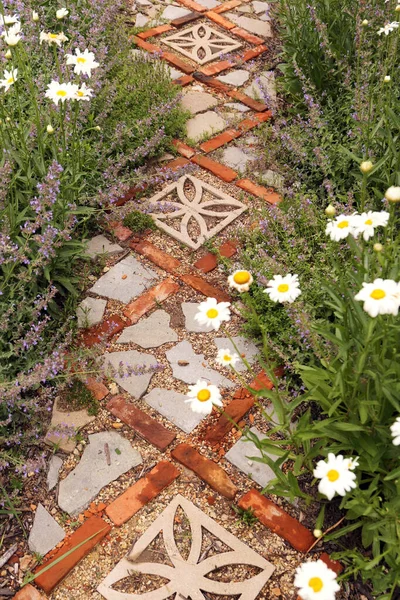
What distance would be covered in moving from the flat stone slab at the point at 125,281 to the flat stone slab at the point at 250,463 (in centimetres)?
103

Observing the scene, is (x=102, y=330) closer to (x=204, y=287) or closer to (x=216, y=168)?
(x=204, y=287)

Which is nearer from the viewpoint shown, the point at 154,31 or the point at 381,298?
the point at 381,298

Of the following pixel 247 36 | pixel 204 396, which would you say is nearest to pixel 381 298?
pixel 204 396

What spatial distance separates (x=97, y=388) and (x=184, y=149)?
1.93 m

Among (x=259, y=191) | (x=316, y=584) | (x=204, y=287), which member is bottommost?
(x=316, y=584)

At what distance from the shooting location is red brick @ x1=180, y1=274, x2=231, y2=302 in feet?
10.9

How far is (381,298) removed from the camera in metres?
1.77

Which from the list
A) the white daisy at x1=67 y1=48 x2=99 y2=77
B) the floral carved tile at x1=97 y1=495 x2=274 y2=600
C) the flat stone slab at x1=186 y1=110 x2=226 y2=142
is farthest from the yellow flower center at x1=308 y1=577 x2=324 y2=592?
the flat stone slab at x1=186 y1=110 x2=226 y2=142

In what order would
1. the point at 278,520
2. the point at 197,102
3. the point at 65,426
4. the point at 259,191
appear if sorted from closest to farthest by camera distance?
the point at 278,520, the point at 65,426, the point at 259,191, the point at 197,102

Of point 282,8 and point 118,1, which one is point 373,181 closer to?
point 282,8

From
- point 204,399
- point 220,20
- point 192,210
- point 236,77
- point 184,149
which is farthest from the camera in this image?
point 220,20

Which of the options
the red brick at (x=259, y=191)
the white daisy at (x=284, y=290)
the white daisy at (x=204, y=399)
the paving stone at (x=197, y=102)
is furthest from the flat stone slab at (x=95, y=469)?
the paving stone at (x=197, y=102)

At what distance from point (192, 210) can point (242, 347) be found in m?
1.08

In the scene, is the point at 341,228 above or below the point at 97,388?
above
